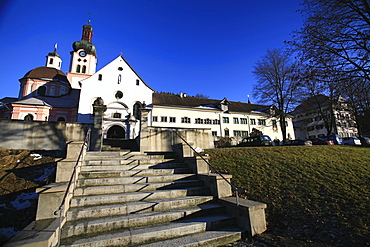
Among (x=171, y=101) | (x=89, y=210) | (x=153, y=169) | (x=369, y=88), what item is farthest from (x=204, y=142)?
(x=171, y=101)

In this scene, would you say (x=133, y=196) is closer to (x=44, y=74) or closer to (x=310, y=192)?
(x=310, y=192)

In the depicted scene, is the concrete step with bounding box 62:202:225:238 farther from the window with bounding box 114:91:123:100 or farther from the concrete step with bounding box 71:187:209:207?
the window with bounding box 114:91:123:100

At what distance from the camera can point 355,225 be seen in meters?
4.20

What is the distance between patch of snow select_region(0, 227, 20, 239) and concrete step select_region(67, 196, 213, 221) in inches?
54.1

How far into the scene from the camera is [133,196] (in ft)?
15.1

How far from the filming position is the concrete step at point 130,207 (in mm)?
3852

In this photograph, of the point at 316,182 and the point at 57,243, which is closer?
the point at 57,243

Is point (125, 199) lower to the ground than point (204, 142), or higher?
lower

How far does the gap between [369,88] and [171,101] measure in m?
31.4

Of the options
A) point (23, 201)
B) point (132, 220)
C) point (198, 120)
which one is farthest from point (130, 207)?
point (198, 120)

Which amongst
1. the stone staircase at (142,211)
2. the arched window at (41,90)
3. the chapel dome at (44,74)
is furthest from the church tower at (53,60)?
the stone staircase at (142,211)

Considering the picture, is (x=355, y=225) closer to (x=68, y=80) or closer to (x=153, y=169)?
(x=153, y=169)

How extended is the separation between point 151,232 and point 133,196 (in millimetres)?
1328

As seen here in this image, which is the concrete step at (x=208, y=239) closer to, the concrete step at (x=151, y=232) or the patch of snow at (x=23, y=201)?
the concrete step at (x=151, y=232)
